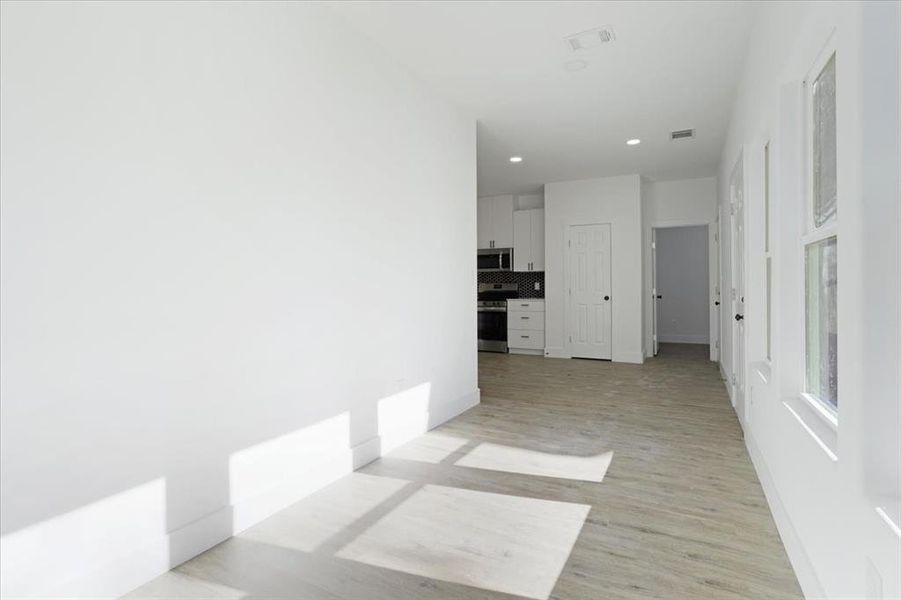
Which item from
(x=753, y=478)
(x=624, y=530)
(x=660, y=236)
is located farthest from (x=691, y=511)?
(x=660, y=236)

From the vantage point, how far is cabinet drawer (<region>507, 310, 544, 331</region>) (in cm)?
807

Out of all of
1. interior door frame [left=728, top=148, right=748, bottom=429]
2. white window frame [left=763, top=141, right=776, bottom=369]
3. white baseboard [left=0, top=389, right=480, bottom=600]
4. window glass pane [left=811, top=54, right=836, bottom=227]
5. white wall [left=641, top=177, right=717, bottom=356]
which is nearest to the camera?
white baseboard [left=0, top=389, right=480, bottom=600]

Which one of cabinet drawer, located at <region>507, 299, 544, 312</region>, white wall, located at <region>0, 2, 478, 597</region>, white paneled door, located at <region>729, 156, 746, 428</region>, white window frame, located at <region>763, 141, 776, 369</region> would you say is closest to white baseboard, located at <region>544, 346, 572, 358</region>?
cabinet drawer, located at <region>507, 299, 544, 312</region>

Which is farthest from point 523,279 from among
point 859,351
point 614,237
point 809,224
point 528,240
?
point 859,351

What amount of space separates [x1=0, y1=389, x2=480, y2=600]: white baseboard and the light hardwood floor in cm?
6

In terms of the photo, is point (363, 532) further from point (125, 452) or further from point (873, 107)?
point (873, 107)

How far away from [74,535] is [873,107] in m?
2.65

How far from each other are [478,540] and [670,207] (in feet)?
22.6

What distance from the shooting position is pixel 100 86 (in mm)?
1770

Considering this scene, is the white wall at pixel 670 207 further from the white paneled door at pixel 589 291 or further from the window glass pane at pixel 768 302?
the window glass pane at pixel 768 302

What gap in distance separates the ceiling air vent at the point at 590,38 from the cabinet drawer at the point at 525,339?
527 cm

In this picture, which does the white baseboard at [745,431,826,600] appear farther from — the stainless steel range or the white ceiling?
the stainless steel range

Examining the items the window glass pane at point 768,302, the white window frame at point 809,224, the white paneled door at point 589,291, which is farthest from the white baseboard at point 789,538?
the white paneled door at point 589,291

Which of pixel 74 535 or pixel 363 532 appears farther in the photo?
pixel 363 532
